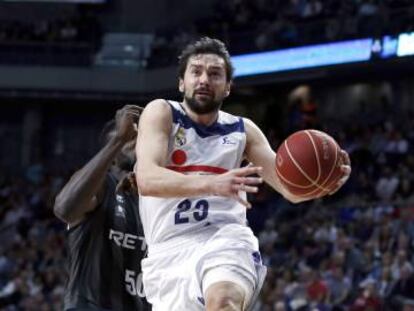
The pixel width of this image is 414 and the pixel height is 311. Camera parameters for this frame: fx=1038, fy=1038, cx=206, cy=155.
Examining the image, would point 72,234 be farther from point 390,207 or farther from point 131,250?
point 390,207

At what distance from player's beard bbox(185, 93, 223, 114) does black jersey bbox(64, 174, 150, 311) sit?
35.1 inches

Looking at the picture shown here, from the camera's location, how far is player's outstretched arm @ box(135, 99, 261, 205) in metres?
4.24

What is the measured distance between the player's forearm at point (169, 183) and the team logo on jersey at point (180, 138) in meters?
0.31

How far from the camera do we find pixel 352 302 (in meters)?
12.1

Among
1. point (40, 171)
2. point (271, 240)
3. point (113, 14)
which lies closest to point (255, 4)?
point (113, 14)

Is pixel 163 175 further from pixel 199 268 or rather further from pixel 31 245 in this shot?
pixel 31 245

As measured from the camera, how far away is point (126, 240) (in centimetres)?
548

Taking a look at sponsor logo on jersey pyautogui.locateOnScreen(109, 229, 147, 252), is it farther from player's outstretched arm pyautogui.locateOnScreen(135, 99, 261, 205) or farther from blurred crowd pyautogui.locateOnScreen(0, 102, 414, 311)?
blurred crowd pyautogui.locateOnScreen(0, 102, 414, 311)

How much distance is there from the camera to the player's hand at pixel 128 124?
17.2 feet

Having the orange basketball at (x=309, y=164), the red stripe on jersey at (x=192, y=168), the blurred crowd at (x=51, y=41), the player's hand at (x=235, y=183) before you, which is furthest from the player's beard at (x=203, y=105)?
the blurred crowd at (x=51, y=41)

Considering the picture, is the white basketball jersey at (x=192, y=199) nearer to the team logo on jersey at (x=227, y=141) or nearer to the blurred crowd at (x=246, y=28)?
the team logo on jersey at (x=227, y=141)

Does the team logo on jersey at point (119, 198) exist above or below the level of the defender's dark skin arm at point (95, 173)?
below

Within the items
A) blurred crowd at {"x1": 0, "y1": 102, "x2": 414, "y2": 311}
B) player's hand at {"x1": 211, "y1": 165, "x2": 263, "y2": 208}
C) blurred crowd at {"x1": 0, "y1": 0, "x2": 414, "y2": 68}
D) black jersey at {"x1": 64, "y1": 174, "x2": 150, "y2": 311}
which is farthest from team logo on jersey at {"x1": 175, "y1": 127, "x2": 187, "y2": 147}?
blurred crowd at {"x1": 0, "y1": 0, "x2": 414, "y2": 68}

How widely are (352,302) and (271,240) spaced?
13.0 feet
